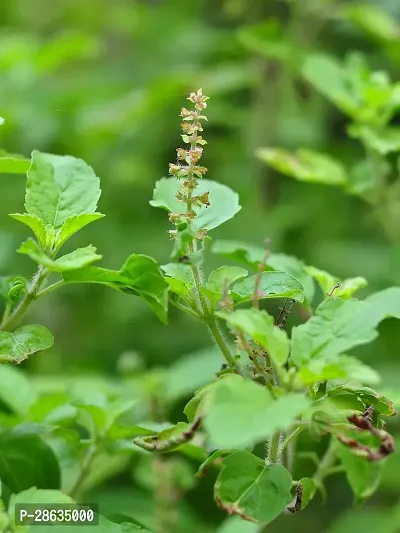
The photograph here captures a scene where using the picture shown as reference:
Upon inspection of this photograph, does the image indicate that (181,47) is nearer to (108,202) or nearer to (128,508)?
(108,202)

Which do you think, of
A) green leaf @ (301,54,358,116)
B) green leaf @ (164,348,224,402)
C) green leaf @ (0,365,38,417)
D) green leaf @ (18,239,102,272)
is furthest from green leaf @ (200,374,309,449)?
green leaf @ (301,54,358,116)

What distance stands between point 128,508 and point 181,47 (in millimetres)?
1209

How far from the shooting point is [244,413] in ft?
1.57

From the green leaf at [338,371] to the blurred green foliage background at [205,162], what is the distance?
27.7 inches

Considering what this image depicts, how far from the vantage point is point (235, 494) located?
58 centimetres

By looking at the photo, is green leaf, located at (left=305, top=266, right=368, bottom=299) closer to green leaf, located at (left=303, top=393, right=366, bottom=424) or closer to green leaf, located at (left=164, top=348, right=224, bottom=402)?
green leaf, located at (left=303, top=393, right=366, bottom=424)

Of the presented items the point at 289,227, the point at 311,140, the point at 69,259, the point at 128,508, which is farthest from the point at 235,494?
the point at 311,140

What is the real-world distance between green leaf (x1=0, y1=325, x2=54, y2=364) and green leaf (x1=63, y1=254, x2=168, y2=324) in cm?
5

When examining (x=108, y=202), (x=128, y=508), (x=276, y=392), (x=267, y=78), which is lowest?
(x=128, y=508)

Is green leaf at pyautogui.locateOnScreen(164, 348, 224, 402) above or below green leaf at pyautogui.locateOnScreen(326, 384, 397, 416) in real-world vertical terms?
below

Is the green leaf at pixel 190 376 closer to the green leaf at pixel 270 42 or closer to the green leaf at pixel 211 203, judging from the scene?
the green leaf at pixel 211 203

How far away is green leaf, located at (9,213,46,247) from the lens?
2.04 ft

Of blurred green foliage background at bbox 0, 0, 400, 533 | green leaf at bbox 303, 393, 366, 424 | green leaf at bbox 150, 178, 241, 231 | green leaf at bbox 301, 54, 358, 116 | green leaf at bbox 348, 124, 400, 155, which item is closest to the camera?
green leaf at bbox 303, 393, 366, 424

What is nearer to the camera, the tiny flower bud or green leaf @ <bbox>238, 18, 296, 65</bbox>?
the tiny flower bud
